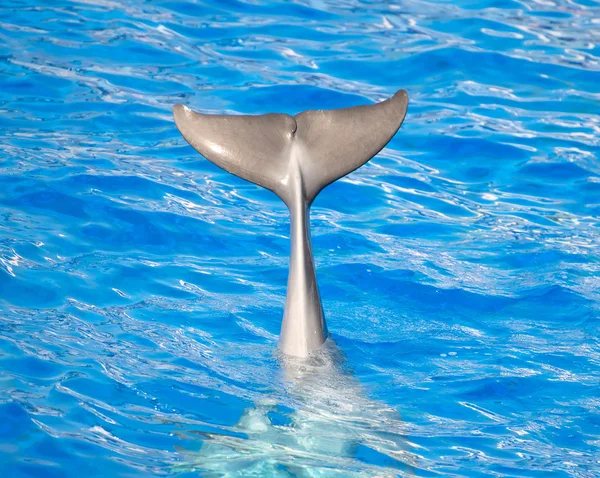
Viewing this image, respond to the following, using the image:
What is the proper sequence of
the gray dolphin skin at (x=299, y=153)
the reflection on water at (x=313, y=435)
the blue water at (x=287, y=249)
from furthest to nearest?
the gray dolphin skin at (x=299, y=153), the blue water at (x=287, y=249), the reflection on water at (x=313, y=435)

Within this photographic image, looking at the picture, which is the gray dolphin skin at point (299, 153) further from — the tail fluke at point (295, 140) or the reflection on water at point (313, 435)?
the reflection on water at point (313, 435)

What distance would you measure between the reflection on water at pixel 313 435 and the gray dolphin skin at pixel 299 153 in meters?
0.20

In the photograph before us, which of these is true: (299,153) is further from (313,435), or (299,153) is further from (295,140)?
(313,435)

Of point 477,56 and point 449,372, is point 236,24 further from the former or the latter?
point 449,372

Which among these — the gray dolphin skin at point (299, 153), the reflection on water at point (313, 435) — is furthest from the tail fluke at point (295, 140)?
the reflection on water at point (313, 435)

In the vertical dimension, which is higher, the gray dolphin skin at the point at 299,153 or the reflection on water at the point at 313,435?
the gray dolphin skin at the point at 299,153

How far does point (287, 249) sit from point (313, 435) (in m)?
2.82

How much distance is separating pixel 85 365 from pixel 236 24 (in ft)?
23.4

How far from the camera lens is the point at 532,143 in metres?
9.33

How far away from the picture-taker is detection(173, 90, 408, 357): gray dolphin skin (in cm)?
541

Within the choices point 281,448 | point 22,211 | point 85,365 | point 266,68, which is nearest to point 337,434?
point 281,448

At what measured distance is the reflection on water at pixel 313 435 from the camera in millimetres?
4660

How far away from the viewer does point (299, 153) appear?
5.61m

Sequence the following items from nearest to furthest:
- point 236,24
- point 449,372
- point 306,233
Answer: point 306,233
point 449,372
point 236,24
